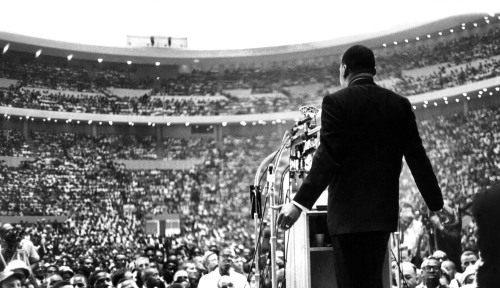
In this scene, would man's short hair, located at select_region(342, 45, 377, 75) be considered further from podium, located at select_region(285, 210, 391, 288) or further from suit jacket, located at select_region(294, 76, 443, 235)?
podium, located at select_region(285, 210, 391, 288)

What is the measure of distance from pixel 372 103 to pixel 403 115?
0.15 m

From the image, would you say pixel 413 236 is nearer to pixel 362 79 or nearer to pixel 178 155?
pixel 362 79

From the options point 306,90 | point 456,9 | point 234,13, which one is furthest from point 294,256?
point 234,13

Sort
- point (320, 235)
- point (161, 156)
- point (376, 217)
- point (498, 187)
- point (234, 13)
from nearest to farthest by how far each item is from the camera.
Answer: point (498, 187) < point (376, 217) < point (320, 235) < point (161, 156) < point (234, 13)

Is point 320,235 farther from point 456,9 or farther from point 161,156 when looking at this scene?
point 161,156

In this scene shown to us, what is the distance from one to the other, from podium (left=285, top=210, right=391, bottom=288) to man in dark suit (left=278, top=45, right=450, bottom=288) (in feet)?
2.09

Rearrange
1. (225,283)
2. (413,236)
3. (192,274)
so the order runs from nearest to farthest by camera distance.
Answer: (225,283)
(192,274)
(413,236)

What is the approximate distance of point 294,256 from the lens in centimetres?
388

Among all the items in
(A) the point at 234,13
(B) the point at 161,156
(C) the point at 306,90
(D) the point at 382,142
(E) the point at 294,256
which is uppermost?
(A) the point at 234,13

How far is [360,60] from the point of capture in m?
3.13

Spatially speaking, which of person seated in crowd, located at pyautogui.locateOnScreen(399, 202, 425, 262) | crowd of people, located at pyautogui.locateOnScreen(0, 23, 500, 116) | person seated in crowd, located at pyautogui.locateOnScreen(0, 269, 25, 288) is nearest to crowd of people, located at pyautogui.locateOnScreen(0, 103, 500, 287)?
crowd of people, located at pyautogui.locateOnScreen(0, 23, 500, 116)

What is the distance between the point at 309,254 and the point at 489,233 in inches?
95.6

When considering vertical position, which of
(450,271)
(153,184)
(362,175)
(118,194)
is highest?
(153,184)

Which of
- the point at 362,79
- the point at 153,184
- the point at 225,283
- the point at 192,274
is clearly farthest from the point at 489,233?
the point at 153,184
